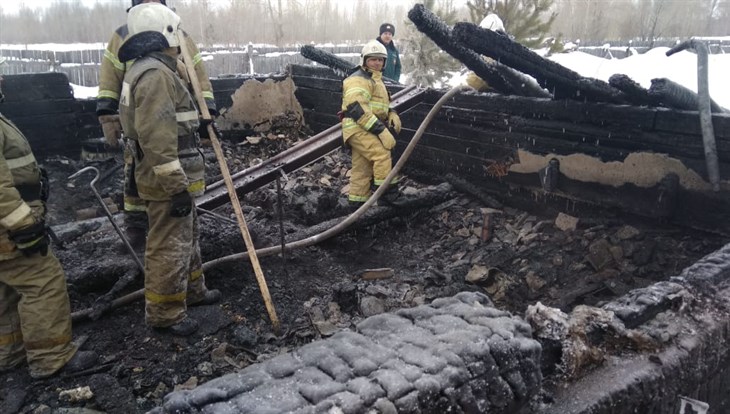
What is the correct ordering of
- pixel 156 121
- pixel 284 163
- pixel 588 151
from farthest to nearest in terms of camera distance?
pixel 284 163 → pixel 588 151 → pixel 156 121

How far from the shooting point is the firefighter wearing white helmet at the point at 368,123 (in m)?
5.36

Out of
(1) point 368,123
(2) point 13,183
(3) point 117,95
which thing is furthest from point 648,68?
(2) point 13,183

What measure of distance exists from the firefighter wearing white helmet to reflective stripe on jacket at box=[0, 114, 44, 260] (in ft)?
9.85

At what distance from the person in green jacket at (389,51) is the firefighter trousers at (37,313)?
21.7 ft

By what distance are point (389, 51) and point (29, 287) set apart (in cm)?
738

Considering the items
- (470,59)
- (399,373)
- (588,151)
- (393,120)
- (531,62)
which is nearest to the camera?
(399,373)

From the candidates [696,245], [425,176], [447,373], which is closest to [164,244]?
[447,373]

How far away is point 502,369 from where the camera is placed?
64.6 inches

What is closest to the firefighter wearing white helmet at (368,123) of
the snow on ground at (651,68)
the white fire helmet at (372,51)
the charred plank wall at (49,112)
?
the white fire helmet at (372,51)

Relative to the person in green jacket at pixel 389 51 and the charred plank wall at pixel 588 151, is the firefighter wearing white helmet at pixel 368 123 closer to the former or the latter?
the charred plank wall at pixel 588 151

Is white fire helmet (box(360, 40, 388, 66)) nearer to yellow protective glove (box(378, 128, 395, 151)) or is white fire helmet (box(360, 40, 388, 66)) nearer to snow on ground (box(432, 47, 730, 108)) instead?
yellow protective glove (box(378, 128, 395, 151))

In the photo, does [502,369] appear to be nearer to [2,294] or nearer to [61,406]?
[61,406]

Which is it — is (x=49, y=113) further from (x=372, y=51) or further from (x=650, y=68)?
(x=650, y=68)

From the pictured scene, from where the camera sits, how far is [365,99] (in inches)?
213
